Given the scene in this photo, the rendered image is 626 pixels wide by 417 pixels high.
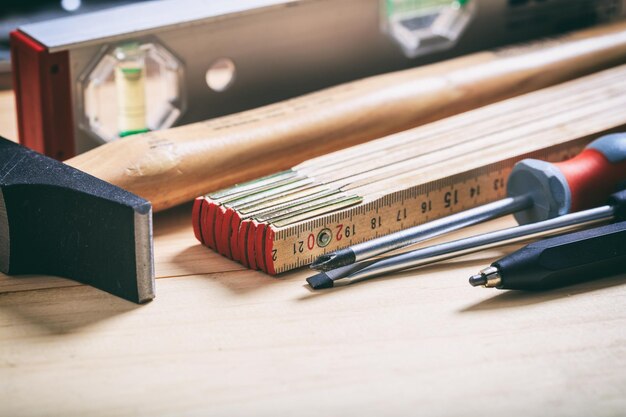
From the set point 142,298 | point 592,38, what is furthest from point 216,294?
point 592,38

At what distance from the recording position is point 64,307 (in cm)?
83

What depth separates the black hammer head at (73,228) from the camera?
800 millimetres

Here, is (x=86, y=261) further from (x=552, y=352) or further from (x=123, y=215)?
(x=552, y=352)

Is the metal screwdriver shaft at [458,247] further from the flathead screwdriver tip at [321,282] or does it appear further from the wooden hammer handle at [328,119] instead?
the wooden hammer handle at [328,119]

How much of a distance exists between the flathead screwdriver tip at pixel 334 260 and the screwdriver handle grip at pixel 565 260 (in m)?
0.12

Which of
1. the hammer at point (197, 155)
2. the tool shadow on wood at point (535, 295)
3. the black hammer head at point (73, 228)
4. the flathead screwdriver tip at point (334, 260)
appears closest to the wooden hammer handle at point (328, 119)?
the hammer at point (197, 155)

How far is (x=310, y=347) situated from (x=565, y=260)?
8.9 inches

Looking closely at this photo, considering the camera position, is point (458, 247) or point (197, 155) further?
point (197, 155)

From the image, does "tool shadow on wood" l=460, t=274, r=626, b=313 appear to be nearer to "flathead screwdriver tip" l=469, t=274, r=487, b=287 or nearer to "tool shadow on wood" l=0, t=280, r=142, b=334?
"flathead screwdriver tip" l=469, t=274, r=487, b=287

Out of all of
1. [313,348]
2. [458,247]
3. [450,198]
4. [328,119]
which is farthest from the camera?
[328,119]

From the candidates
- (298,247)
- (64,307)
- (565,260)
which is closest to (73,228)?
(64,307)

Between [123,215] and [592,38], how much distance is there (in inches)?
29.3

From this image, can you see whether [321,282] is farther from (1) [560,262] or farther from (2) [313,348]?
(1) [560,262]

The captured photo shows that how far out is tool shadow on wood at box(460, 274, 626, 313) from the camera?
814mm
